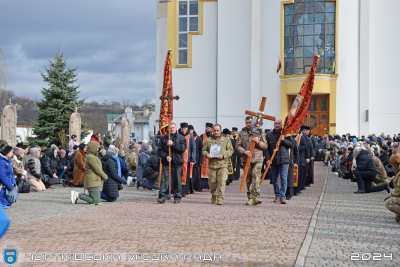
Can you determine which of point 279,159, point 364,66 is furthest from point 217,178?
point 364,66

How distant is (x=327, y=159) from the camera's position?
29.0 metres

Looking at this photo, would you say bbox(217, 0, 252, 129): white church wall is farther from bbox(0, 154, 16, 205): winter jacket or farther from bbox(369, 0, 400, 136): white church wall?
bbox(0, 154, 16, 205): winter jacket

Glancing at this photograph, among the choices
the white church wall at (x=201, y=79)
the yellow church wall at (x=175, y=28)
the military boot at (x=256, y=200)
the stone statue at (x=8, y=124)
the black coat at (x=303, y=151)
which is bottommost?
the military boot at (x=256, y=200)

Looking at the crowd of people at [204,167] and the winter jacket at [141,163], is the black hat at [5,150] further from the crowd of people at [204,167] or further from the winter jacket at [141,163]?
the winter jacket at [141,163]

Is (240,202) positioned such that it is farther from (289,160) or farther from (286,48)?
(286,48)

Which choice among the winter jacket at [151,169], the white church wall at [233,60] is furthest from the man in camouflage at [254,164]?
the white church wall at [233,60]

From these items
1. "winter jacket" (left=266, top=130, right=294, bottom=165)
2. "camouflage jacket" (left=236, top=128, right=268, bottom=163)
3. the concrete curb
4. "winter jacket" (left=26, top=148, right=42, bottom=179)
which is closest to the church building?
"winter jacket" (left=26, top=148, right=42, bottom=179)

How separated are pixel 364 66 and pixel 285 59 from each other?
5860mm

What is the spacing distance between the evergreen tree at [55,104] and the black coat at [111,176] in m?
21.8

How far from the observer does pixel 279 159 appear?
12.5 meters

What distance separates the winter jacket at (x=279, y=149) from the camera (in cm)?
1248

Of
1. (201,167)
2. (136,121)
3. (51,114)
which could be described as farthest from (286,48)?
(136,121)

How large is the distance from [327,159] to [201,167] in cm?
1451

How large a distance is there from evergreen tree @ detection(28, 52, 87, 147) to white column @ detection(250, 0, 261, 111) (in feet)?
40.5
